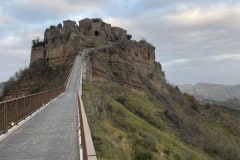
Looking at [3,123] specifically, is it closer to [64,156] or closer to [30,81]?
[64,156]

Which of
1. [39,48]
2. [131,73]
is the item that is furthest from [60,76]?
[39,48]

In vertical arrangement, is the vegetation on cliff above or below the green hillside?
above

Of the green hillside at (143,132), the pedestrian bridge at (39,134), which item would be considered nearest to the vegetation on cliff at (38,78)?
the green hillside at (143,132)

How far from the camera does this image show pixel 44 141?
59.9 ft

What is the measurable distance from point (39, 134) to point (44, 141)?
2.13m

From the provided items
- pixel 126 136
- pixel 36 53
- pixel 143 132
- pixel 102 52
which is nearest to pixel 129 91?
pixel 102 52

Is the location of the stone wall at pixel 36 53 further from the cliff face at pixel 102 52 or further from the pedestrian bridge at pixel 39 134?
the pedestrian bridge at pixel 39 134

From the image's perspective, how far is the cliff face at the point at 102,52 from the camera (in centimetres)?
Answer: 8244

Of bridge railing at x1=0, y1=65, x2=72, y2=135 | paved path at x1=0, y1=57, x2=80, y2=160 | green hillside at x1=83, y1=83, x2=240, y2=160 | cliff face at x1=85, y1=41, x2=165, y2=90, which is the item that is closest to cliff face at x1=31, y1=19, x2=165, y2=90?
cliff face at x1=85, y1=41, x2=165, y2=90

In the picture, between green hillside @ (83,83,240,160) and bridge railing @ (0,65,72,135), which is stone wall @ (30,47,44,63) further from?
bridge railing @ (0,65,72,135)

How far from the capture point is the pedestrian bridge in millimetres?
15008

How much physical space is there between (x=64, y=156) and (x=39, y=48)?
302ft

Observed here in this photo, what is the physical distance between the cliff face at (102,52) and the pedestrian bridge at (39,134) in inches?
1726

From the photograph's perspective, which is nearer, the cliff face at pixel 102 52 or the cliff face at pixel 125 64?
the cliff face at pixel 125 64
